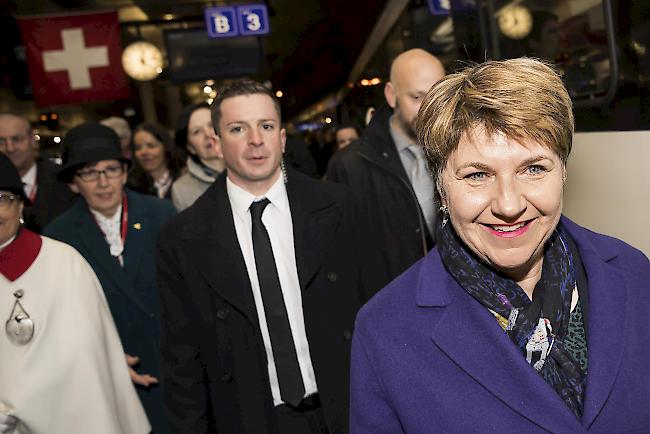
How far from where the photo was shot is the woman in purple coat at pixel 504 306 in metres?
1.37

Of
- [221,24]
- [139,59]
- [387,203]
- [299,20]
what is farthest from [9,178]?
[299,20]

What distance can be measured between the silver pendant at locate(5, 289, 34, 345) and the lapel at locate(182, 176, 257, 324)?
76 centimetres

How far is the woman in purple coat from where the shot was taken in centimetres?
137

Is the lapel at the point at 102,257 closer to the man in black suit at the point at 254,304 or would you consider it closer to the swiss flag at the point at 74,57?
the man in black suit at the point at 254,304

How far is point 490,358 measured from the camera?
1.43 metres

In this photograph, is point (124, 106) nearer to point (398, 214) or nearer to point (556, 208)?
point (398, 214)

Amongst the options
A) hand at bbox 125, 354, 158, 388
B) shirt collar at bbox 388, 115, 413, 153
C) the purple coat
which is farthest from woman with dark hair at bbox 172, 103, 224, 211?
the purple coat

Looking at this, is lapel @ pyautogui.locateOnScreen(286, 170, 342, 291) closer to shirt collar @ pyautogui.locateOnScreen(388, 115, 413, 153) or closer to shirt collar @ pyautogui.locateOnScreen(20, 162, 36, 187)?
shirt collar @ pyautogui.locateOnScreen(388, 115, 413, 153)

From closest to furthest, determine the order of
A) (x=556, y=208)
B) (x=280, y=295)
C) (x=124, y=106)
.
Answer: (x=556, y=208)
(x=280, y=295)
(x=124, y=106)

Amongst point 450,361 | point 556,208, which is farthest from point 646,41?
point 450,361

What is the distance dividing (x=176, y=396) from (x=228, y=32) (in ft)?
26.9

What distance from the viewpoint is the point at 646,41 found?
2.45 m

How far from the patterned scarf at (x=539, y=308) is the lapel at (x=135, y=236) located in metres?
2.34

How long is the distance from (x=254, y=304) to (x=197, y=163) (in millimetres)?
2515
